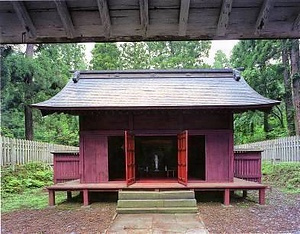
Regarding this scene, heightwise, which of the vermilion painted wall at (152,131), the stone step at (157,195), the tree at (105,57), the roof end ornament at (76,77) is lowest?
the stone step at (157,195)

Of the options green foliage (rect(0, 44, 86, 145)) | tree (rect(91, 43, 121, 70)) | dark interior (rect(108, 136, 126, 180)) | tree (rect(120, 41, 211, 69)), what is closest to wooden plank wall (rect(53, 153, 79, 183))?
dark interior (rect(108, 136, 126, 180))

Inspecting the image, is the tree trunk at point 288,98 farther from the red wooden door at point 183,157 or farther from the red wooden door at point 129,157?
the red wooden door at point 129,157

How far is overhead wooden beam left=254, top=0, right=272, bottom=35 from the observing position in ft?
7.48

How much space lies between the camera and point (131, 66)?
2886 cm

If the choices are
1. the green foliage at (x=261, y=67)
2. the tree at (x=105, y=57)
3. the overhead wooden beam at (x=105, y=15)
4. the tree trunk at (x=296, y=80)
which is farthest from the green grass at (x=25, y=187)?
the tree at (x=105, y=57)

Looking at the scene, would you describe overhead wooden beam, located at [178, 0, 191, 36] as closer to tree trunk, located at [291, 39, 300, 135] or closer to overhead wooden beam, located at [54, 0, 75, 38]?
overhead wooden beam, located at [54, 0, 75, 38]

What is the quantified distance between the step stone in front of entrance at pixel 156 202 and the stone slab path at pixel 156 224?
34 cm

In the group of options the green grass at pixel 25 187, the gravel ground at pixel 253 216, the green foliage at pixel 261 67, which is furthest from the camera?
the green foliage at pixel 261 67

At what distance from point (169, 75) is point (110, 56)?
1676 centimetres

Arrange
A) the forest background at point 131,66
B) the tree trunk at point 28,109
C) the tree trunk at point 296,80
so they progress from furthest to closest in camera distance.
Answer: the tree trunk at point 28,109 → the forest background at point 131,66 → the tree trunk at point 296,80

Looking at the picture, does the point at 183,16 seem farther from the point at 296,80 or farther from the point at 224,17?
the point at 296,80

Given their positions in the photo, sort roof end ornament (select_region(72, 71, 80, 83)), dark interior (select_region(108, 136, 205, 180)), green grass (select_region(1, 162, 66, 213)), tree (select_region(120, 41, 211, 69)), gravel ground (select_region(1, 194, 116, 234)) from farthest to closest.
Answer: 1. tree (select_region(120, 41, 211, 69))
2. dark interior (select_region(108, 136, 205, 180))
3. roof end ornament (select_region(72, 71, 80, 83))
4. green grass (select_region(1, 162, 66, 213))
5. gravel ground (select_region(1, 194, 116, 234))

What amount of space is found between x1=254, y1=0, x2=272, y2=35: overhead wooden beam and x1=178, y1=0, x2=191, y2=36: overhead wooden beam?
0.51 meters

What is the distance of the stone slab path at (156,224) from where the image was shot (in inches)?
247
